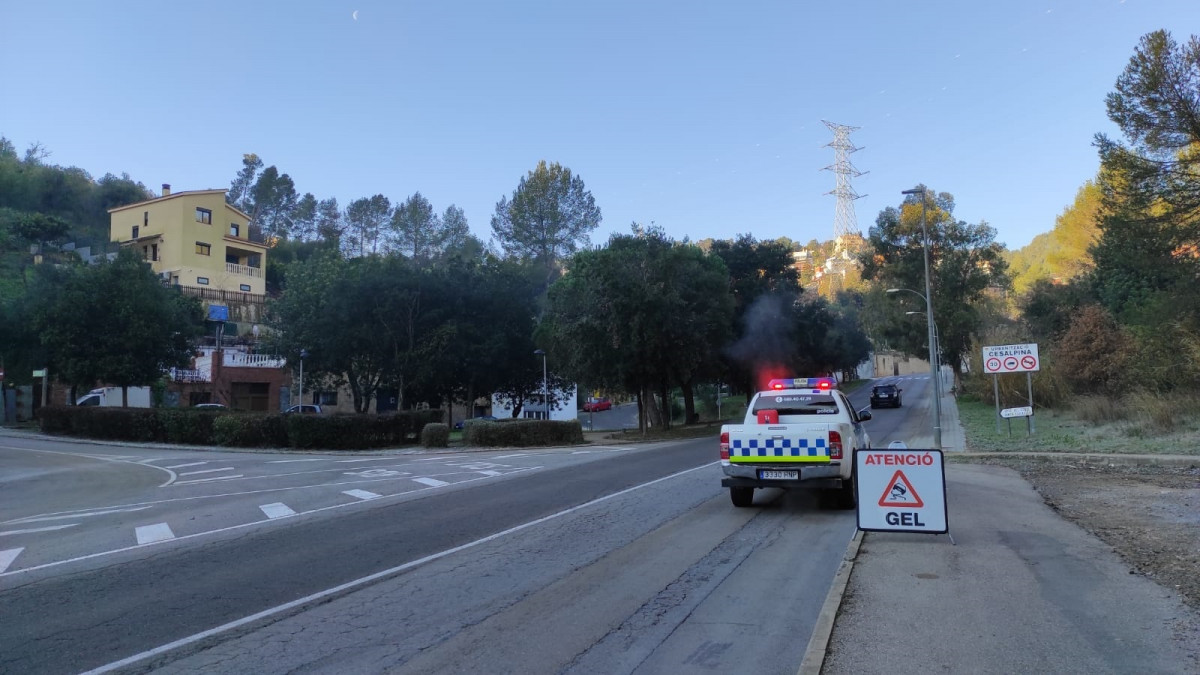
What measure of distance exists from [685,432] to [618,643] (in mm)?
32017

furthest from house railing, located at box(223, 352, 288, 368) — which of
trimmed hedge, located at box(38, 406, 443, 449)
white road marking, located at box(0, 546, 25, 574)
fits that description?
white road marking, located at box(0, 546, 25, 574)

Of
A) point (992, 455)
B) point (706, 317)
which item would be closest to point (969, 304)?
point (706, 317)

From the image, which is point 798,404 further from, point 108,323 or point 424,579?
point 108,323

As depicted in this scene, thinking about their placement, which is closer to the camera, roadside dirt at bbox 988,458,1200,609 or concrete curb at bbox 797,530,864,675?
concrete curb at bbox 797,530,864,675

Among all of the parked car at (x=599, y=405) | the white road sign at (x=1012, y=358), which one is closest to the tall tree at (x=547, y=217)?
the parked car at (x=599, y=405)

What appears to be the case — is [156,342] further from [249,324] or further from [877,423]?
[877,423]

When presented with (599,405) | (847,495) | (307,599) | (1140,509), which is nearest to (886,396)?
(599,405)

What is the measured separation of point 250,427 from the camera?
31.0 meters

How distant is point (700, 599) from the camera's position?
21.1 feet

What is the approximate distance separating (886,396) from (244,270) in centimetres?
5364

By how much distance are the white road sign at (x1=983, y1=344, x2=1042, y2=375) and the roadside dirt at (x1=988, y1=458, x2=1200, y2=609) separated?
20.5 ft

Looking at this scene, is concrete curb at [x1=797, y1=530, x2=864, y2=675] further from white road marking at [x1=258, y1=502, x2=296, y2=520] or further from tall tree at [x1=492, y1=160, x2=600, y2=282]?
tall tree at [x1=492, y1=160, x2=600, y2=282]

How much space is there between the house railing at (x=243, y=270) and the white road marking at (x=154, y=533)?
59.5 metres

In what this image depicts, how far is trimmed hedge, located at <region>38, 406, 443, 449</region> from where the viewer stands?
30.1m
